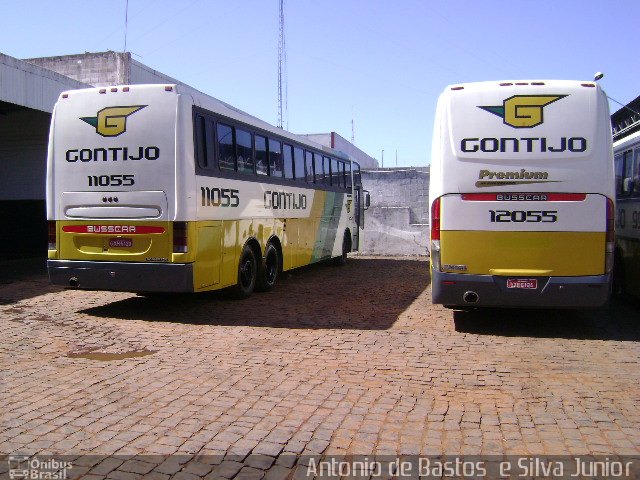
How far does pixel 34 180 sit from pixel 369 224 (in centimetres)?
1110

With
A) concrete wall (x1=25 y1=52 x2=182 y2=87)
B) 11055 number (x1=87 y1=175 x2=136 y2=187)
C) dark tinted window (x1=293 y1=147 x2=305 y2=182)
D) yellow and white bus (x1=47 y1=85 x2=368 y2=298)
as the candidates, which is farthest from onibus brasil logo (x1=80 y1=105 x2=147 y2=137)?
concrete wall (x1=25 y1=52 x2=182 y2=87)

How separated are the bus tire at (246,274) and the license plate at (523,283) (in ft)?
14.8

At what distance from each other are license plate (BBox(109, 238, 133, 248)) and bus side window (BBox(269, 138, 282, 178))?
3.85 m

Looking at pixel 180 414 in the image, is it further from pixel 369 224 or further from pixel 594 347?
pixel 369 224

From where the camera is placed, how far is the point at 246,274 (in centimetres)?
1095

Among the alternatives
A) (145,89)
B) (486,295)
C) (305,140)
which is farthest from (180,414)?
(305,140)

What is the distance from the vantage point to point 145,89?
8742mm

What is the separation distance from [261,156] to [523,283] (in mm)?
5603

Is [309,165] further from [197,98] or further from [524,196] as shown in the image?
[524,196]

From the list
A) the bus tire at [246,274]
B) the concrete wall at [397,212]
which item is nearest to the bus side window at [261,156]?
the bus tire at [246,274]

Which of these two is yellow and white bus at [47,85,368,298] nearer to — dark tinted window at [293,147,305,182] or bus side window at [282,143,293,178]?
bus side window at [282,143,293,178]

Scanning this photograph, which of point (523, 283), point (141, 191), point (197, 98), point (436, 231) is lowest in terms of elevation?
point (523, 283)

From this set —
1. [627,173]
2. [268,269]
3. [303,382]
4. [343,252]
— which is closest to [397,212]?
[343,252]

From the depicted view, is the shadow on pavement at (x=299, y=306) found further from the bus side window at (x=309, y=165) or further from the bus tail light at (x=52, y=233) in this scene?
the bus side window at (x=309, y=165)
